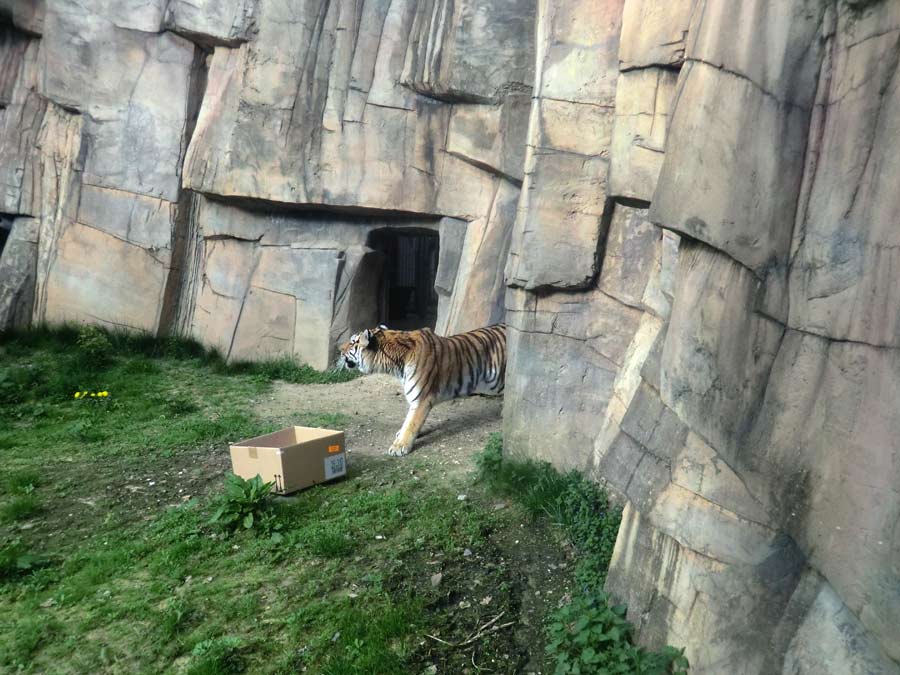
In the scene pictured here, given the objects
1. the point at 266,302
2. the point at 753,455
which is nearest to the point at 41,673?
the point at 753,455

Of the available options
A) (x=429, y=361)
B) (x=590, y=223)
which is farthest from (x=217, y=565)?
(x=590, y=223)

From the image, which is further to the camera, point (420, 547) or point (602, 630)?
point (420, 547)

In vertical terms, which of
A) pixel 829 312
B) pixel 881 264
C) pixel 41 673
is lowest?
pixel 41 673

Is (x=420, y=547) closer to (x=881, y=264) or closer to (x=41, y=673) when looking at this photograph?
(x=41, y=673)

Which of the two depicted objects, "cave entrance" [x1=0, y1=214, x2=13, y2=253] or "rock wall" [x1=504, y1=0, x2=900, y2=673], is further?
"cave entrance" [x1=0, y1=214, x2=13, y2=253]

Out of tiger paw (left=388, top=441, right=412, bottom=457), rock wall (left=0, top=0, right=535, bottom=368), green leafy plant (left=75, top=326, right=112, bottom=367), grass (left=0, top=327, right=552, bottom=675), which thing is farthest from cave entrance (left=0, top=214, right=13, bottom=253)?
tiger paw (left=388, top=441, right=412, bottom=457)

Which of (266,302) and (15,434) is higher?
(266,302)

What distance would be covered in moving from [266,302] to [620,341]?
16.3 feet

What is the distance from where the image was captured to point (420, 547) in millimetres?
3879

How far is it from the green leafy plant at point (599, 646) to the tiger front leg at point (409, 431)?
98.5 inches

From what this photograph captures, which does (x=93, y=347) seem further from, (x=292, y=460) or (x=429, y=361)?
(x=292, y=460)

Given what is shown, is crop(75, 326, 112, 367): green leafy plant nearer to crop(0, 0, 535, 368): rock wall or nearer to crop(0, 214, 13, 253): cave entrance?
crop(0, 0, 535, 368): rock wall

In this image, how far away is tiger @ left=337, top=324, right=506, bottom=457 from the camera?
233 inches

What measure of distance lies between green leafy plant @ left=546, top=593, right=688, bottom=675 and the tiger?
274cm
